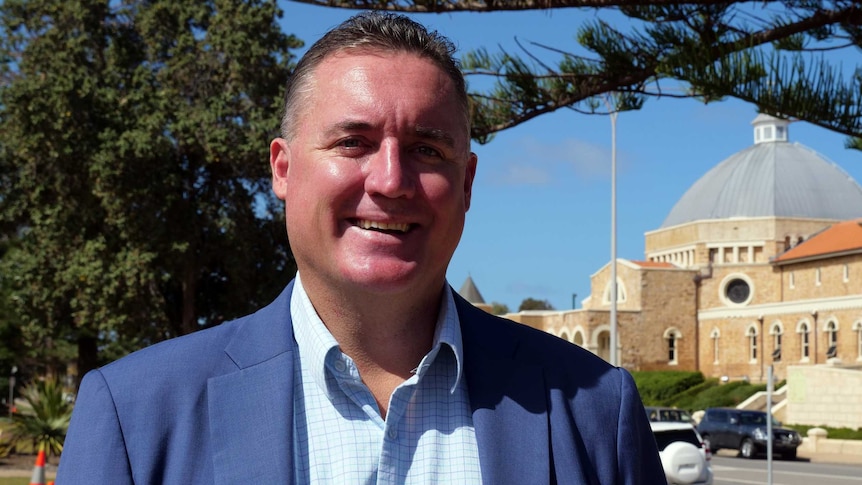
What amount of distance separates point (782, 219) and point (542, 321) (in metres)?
17.5

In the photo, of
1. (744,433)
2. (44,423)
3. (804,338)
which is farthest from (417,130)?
(804,338)

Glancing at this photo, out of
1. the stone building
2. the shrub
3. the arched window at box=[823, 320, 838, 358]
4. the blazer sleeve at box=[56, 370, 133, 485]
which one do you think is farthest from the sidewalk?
the blazer sleeve at box=[56, 370, 133, 485]

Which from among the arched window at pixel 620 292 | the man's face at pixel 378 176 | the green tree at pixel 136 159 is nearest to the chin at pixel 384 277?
the man's face at pixel 378 176

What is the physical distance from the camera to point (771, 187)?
76.4 metres

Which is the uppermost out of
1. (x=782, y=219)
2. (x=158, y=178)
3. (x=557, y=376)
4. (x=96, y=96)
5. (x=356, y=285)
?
(x=782, y=219)

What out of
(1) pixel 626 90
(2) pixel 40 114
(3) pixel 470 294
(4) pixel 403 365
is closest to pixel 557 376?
(4) pixel 403 365

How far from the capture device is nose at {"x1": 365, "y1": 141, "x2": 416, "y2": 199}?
1.89 m

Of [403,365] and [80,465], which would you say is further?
[403,365]

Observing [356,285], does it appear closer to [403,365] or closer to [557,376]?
[403,365]

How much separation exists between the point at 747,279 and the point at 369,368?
229 feet

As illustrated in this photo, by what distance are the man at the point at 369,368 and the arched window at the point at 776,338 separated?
61253 millimetres

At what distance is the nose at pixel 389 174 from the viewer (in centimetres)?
189

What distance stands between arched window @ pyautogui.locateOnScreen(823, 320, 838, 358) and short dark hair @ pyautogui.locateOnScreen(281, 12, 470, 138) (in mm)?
56749

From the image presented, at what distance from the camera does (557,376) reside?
2.01 metres
